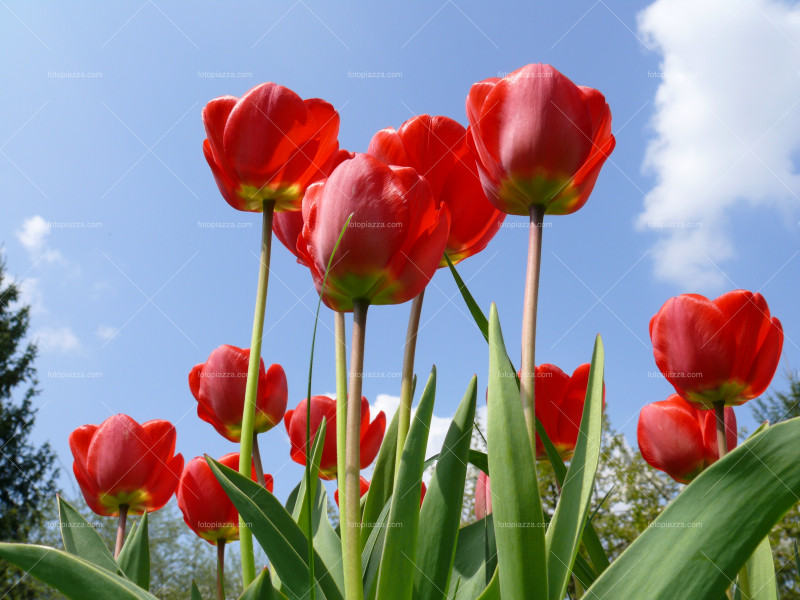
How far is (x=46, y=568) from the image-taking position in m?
0.70

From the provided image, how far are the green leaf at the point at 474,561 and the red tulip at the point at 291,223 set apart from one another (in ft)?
1.89

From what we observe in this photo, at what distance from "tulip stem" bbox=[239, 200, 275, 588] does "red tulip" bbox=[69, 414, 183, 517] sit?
0.87 m

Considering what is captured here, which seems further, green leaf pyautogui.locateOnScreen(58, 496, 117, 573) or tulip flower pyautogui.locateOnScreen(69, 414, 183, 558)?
tulip flower pyautogui.locateOnScreen(69, 414, 183, 558)

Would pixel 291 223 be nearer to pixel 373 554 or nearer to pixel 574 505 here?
pixel 373 554

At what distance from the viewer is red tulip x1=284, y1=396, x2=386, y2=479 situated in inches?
59.6

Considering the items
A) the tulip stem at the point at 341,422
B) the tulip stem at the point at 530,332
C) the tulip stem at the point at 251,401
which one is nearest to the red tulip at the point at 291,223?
the tulip stem at the point at 251,401

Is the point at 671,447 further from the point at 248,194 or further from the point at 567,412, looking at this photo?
the point at 248,194

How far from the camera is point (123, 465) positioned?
162cm

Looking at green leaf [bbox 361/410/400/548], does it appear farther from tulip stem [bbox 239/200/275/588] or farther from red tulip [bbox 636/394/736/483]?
red tulip [bbox 636/394/736/483]

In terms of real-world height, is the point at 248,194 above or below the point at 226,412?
above

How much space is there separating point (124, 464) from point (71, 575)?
0.99 metres

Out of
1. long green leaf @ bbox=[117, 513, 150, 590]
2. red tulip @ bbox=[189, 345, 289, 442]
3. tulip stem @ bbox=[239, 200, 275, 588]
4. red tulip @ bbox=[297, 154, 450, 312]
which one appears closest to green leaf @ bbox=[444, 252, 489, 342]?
red tulip @ bbox=[297, 154, 450, 312]

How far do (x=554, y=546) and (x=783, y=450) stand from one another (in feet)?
0.87

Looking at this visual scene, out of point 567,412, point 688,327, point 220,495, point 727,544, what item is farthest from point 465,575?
point 220,495
